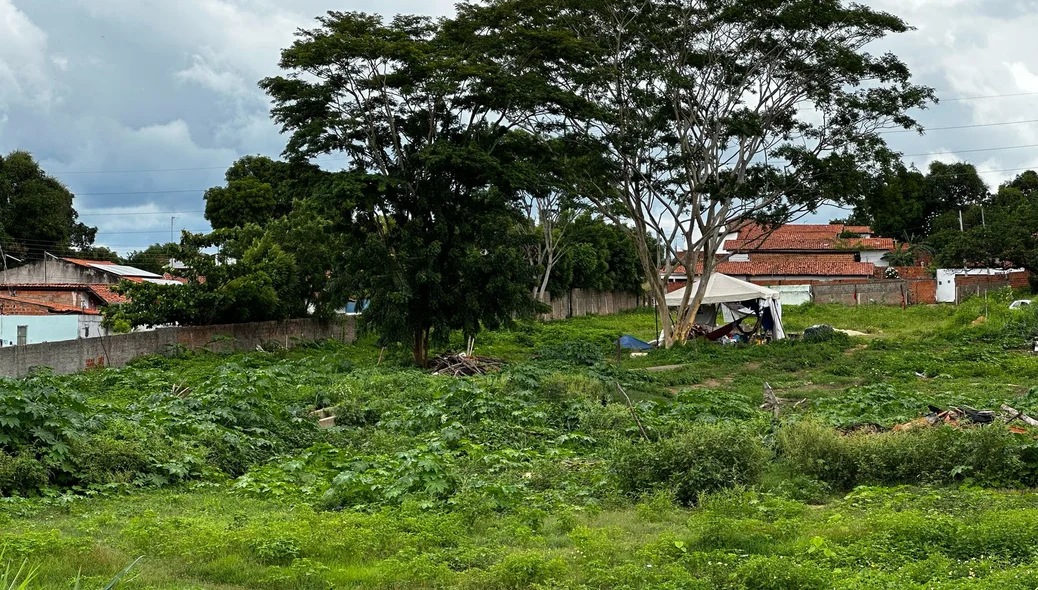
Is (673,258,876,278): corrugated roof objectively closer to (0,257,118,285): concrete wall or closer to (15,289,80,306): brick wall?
(0,257,118,285): concrete wall

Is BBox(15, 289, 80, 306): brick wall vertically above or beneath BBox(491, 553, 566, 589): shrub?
above

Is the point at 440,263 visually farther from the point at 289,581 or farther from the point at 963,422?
the point at 289,581

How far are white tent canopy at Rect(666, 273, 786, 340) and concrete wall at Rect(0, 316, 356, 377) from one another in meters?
13.1

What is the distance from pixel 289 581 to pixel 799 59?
92.1 ft

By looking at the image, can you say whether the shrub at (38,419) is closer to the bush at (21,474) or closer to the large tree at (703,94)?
the bush at (21,474)

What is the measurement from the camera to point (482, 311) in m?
28.0

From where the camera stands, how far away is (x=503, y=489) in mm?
11156

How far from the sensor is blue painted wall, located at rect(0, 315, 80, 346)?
28.9 meters

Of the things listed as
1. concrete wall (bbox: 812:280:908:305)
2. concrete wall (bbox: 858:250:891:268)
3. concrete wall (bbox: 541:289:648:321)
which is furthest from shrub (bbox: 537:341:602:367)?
concrete wall (bbox: 858:250:891:268)

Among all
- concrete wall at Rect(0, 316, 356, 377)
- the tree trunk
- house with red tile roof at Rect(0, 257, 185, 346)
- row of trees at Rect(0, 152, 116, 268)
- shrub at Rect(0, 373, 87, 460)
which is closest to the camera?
shrub at Rect(0, 373, 87, 460)

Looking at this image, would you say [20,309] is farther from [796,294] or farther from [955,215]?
[955,215]

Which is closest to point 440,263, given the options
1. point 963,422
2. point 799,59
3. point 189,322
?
point 189,322

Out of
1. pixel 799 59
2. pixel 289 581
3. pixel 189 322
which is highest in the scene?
pixel 799 59

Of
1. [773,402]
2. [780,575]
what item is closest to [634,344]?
[773,402]
